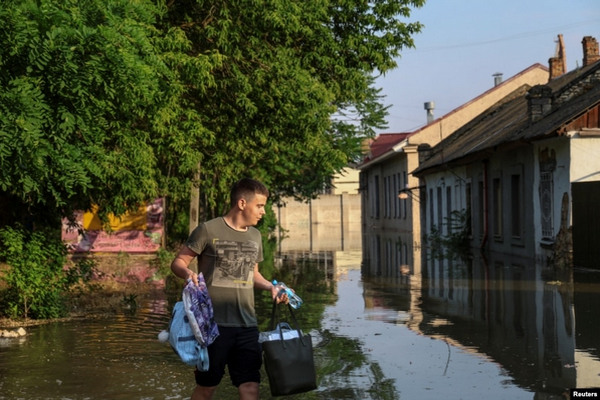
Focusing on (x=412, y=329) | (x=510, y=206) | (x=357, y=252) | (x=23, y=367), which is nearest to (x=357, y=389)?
(x=23, y=367)

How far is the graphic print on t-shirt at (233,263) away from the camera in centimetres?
589

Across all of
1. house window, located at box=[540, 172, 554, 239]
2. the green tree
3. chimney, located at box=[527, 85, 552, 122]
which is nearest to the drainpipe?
chimney, located at box=[527, 85, 552, 122]

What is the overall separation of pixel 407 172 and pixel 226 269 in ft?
145

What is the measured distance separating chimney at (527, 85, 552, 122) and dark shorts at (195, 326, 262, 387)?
21152 millimetres

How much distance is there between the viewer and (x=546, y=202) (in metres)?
23.8

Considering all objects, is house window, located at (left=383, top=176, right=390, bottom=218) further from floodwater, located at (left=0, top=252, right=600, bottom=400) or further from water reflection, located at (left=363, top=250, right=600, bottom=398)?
floodwater, located at (left=0, top=252, right=600, bottom=400)

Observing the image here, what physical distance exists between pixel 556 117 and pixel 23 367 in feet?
56.8

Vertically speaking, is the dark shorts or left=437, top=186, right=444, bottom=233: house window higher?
left=437, top=186, right=444, bottom=233: house window

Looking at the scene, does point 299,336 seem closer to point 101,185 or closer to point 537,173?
point 101,185

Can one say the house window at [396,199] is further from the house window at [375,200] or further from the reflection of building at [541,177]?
the reflection of building at [541,177]

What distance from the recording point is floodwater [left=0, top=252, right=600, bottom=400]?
7.76m

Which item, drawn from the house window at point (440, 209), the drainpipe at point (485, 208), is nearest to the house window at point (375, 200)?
the house window at point (440, 209)

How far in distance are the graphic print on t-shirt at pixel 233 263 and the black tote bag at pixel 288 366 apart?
1.44 feet

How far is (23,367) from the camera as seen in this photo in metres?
8.91
